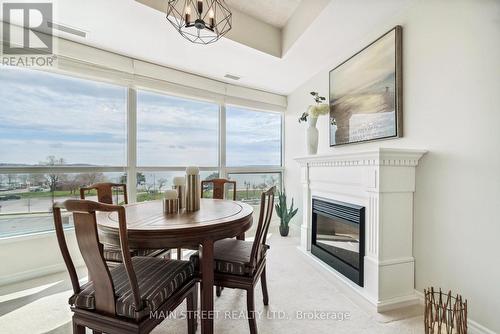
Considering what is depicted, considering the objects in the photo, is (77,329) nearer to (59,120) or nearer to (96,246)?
(96,246)

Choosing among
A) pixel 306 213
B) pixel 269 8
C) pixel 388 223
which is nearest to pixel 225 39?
pixel 269 8

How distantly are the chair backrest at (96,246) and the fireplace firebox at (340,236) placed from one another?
1769mm

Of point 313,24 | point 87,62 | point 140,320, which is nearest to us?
point 140,320

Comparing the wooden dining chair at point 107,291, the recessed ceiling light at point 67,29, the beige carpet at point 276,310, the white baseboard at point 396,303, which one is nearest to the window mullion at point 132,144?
the recessed ceiling light at point 67,29

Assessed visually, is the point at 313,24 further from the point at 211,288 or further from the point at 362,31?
the point at 211,288

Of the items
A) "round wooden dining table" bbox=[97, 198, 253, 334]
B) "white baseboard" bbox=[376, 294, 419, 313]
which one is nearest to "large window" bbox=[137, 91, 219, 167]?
"round wooden dining table" bbox=[97, 198, 253, 334]

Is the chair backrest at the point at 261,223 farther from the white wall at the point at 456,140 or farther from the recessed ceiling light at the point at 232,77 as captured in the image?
the recessed ceiling light at the point at 232,77

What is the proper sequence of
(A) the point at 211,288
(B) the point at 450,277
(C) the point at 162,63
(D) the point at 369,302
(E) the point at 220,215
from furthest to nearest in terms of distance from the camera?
(C) the point at 162,63, (D) the point at 369,302, (B) the point at 450,277, (E) the point at 220,215, (A) the point at 211,288

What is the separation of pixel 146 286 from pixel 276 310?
1.09 meters

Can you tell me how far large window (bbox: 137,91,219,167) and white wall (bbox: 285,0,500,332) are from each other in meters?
2.58

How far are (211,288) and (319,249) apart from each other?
66.2 inches

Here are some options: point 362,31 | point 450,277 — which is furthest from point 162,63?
point 450,277

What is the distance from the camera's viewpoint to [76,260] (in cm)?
260

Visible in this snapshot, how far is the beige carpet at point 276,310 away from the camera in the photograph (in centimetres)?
156
